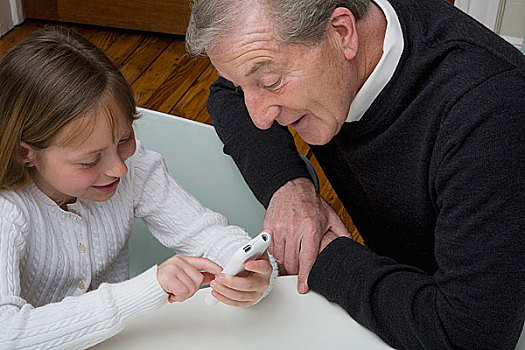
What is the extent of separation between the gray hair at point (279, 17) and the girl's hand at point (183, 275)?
0.32m

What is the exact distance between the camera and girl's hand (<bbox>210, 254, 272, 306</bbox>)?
3.43 ft

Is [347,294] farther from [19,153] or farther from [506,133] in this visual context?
[19,153]

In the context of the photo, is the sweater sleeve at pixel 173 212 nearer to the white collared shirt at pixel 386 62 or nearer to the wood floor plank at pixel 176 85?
the white collared shirt at pixel 386 62

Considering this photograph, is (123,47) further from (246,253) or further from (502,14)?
(246,253)

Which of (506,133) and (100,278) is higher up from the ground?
(506,133)

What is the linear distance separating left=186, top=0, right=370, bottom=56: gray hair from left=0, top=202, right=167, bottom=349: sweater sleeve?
1.22 ft

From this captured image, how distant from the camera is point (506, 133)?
3.22 ft

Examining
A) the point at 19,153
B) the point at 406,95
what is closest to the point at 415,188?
the point at 406,95

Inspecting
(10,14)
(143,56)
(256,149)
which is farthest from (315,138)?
(10,14)

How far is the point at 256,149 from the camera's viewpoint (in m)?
1.42

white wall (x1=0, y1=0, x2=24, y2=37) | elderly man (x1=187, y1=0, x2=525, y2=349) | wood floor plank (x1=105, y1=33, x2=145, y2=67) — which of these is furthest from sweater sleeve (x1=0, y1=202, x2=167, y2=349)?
white wall (x1=0, y1=0, x2=24, y2=37)

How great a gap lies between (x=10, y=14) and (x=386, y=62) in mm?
2504

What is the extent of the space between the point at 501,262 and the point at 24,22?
282 cm

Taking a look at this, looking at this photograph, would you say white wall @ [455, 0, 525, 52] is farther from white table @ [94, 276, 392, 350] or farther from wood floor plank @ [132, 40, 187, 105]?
white table @ [94, 276, 392, 350]
